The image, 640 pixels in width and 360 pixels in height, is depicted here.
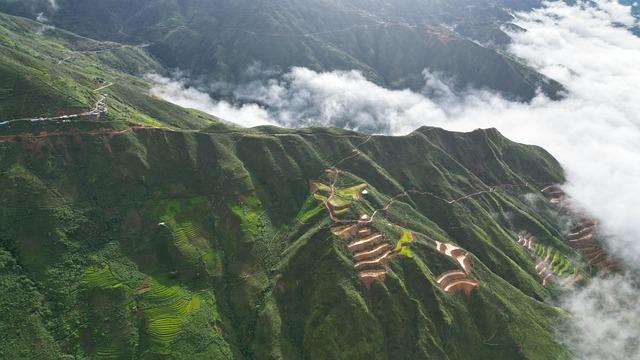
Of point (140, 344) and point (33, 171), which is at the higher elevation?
point (33, 171)

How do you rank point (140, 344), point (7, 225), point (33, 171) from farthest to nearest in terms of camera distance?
1. point (33, 171)
2. point (7, 225)
3. point (140, 344)

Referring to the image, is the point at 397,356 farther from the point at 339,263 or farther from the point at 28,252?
the point at 28,252

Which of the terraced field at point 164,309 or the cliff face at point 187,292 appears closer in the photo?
the cliff face at point 187,292

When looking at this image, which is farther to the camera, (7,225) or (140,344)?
(7,225)

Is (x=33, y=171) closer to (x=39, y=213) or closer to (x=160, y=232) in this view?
(x=39, y=213)

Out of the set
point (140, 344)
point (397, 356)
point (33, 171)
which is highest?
point (33, 171)

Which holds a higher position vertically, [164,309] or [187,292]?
[164,309]

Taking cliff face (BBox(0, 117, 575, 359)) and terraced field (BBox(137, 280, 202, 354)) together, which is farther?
terraced field (BBox(137, 280, 202, 354))

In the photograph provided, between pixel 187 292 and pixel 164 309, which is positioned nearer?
pixel 164 309

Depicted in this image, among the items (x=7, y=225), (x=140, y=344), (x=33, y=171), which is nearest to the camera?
(x=140, y=344)

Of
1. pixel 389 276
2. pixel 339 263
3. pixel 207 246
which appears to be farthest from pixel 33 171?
pixel 389 276
